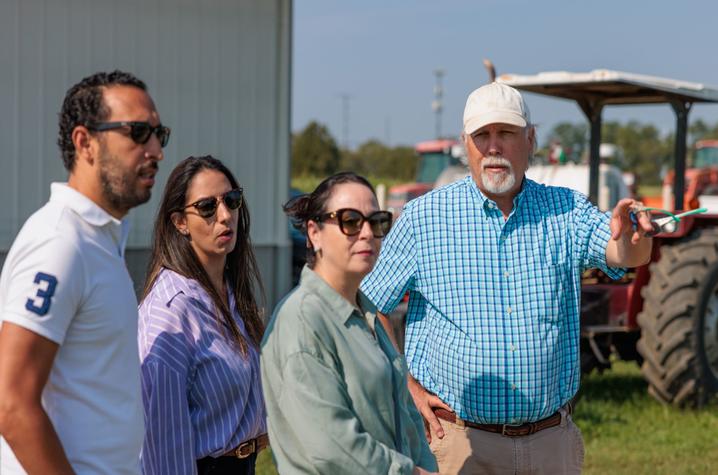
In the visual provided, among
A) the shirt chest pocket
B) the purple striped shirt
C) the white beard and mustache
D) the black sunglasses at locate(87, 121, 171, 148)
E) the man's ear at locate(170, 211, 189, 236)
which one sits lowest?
the purple striped shirt

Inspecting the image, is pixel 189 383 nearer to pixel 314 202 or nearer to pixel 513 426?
pixel 314 202

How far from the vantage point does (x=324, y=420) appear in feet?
8.43

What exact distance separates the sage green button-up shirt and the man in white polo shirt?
35cm

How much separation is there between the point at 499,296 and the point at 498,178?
1.28ft

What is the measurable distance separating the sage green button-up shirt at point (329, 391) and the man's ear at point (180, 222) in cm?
77

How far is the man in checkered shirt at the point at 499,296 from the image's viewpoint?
356cm

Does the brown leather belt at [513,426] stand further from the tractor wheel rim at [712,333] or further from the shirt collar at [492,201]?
the tractor wheel rim at [712,333]

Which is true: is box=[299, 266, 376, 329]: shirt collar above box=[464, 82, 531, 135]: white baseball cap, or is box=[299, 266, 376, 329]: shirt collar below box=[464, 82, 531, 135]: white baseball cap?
below

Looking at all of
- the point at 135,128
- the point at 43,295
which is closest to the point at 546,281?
the point at 135,128

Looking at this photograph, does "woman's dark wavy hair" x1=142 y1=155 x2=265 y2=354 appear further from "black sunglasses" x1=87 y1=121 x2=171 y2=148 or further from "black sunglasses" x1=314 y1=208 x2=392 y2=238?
"black sunglasses" x1=87 y1=121 x2=171 y2=148

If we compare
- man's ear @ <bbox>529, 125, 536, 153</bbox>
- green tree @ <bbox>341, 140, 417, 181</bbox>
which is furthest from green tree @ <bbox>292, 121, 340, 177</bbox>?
man's ear @ <bbox>529, 125, 536, 153</bbox>

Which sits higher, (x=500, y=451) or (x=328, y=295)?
(x=328, y=295)

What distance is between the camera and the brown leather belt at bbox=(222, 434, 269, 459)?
330 cm

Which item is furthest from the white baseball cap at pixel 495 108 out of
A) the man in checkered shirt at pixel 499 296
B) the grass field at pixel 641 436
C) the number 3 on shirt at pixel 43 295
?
the grass field at pixel 641 436
